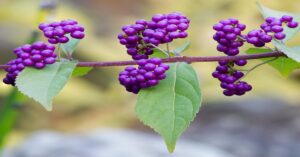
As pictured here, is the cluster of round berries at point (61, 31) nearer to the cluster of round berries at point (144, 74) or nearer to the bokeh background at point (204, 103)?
the cluster of round berries at point (144, 74)

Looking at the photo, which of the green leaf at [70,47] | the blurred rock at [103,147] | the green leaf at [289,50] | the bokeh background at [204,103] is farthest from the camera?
the bokeh background at [204,103]

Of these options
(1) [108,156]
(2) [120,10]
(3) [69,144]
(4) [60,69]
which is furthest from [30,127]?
(4) [60,69]

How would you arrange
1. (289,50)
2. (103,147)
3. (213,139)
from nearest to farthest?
1. (289,50)
2. (103,147)
3. (213,139)

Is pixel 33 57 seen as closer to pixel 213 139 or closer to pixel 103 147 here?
pixel 103 147

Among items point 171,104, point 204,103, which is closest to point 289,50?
point 171,104

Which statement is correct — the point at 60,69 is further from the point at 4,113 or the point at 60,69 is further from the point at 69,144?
the point at 69,144

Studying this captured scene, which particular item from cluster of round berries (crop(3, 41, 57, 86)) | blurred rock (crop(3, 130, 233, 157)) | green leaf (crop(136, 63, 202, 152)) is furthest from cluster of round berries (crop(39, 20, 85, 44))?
blurred rock (crop(3, 130, 233, 157))

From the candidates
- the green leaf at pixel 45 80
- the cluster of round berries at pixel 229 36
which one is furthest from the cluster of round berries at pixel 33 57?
the cluster of round berries at pixel 229 36
